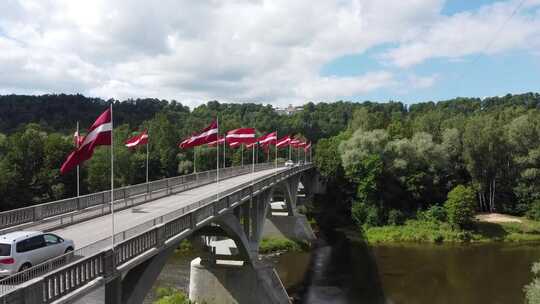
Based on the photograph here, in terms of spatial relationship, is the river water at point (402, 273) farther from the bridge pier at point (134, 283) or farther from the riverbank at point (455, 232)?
the bridge pier at point (134, 283)

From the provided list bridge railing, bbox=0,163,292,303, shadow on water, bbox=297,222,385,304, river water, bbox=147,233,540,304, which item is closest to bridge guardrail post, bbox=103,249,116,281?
bridge railing, bbox=0,163,292,303

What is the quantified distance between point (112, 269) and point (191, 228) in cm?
748

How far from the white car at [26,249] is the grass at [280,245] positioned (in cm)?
3967

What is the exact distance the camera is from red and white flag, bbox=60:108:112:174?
1540cm

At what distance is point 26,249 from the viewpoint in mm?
13344

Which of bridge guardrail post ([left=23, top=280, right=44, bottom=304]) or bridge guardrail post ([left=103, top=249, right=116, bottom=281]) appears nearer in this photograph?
bridge guardrail post ([left=23, top=280, right=44, bottom=304])

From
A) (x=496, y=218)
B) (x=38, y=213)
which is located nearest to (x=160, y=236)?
(x=38, y=213)

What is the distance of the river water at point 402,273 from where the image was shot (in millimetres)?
37875

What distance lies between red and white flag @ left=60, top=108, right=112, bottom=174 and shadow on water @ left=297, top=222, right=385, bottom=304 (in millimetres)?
24506

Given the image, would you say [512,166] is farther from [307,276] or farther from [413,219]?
[307,276]

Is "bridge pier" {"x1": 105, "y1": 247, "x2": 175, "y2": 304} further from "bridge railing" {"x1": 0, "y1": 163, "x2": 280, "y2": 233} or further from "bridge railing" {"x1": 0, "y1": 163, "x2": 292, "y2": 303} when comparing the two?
"bridge railing" {"x1": 0, "y1": 163, "x2": 280, "y2": 233}

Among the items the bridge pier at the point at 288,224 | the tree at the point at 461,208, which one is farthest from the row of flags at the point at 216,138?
the tree at the point at 461,208

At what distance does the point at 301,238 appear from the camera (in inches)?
2275

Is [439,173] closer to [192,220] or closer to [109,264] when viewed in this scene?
[192,220]
